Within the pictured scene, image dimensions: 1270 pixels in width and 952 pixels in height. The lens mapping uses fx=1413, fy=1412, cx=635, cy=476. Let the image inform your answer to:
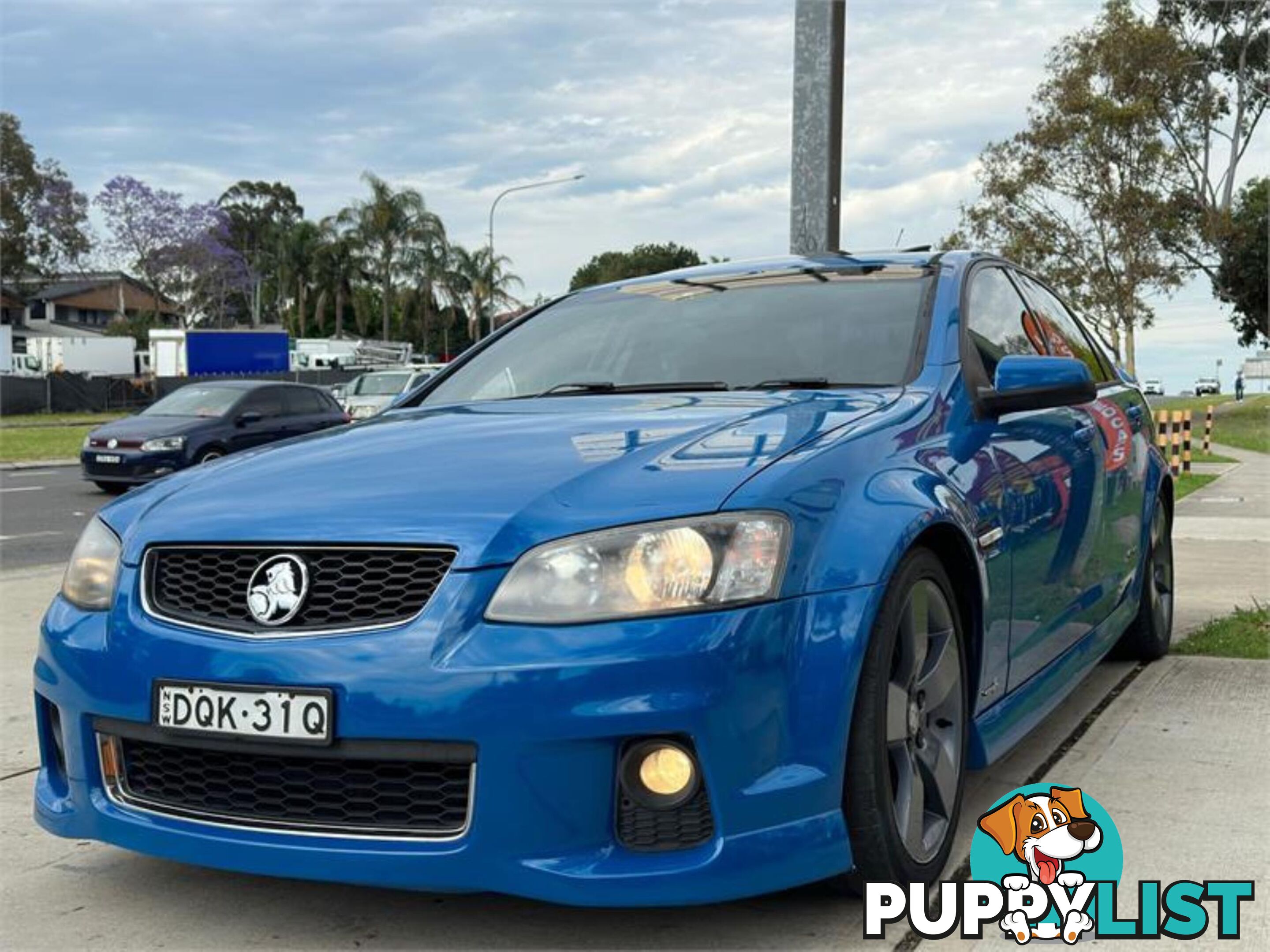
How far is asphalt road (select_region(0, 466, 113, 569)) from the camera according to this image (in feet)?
33.9

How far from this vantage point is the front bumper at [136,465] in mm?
15930

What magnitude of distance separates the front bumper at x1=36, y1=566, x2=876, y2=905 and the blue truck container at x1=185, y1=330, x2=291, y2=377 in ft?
144

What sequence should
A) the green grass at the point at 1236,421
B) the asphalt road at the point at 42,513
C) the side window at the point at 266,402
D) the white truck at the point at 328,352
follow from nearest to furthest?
the asphalt road at the point at 42,513 → the side window at the point at 266,402 → the green grass at the point at 1236,421 → the white truck at the point at 328,352

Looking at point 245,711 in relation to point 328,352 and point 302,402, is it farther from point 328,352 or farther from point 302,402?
point 328,352

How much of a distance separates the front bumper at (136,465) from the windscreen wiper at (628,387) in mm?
12800

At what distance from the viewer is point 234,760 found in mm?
2707

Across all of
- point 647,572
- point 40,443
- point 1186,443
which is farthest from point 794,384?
point 40,443

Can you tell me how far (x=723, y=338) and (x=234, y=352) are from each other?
142 feet

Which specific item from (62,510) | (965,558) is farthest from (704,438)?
(62,510)

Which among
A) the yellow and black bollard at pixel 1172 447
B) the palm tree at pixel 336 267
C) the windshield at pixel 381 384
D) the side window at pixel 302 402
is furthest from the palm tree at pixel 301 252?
the yellow and black bollard at pixel 1172 447

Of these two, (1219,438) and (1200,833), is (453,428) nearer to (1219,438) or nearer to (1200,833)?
(1200,833)

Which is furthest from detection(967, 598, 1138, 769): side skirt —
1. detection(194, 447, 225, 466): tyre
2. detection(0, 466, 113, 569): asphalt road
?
detection(194, 447, 225, 466): tyre

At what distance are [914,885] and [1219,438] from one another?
31.4 meters

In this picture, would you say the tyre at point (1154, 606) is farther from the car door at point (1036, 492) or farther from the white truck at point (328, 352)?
the white truck at point (328, 352)
